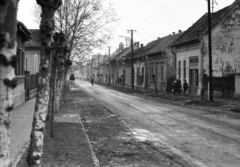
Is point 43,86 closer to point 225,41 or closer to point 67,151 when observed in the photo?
point 67,151

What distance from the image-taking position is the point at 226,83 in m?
26.7

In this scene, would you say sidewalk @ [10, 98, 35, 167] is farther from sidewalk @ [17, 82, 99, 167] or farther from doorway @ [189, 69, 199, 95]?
doorway @ [189, 69, 199, 95]

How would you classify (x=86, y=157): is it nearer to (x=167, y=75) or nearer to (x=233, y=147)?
(x=233, y=147)

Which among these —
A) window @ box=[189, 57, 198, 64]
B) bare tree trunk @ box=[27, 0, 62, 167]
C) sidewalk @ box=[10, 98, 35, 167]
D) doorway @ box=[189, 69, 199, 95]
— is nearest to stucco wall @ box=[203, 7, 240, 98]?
window @ box=[189, 57, 198, 64]

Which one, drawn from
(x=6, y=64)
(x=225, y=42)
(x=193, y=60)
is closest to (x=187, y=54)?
(x=193, y=60)

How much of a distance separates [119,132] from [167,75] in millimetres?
30757

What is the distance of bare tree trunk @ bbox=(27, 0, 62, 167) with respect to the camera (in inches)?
187

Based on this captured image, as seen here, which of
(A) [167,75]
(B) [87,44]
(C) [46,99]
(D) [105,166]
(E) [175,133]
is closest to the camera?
(C) [46,99]

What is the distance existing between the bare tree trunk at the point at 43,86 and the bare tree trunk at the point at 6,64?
1568mm

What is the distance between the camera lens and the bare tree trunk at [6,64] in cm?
301

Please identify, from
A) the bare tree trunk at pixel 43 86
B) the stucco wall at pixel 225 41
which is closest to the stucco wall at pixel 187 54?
the stucco wall at pixel 225 41

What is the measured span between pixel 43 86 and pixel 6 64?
1.88m

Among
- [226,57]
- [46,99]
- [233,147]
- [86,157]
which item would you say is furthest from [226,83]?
[46,99]

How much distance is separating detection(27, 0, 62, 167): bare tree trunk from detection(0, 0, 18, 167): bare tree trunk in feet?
5.14
